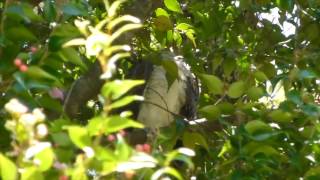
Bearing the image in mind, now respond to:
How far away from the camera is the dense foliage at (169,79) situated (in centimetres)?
84

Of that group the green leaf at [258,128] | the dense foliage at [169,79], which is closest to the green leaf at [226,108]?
the dense foliage at [169,79]

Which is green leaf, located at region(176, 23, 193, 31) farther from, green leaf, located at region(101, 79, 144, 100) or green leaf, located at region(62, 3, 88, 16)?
green leaf, located at region(101, 79, 144, 100)

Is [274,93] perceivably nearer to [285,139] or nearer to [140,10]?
[285,139]

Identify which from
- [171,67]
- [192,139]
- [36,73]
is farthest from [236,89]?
[36,73]

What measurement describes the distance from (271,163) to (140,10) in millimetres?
620

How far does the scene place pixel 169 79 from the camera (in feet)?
6.51

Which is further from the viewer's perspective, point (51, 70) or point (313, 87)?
point (313, 87)

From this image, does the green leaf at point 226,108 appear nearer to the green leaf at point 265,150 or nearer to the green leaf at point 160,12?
the green leaf at point 265,150

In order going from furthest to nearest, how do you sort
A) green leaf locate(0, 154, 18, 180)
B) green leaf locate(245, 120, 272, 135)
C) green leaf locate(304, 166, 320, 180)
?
green leaf locate(304, 166, 320, 180)
green leaf locate(245, 120, 272, 135)
green leaf locate(0, 154, 18, 180)

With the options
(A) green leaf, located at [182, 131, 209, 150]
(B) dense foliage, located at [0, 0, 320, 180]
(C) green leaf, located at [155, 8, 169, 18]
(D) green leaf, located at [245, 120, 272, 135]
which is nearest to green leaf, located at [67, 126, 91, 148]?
(B) dense foliage, located at [0, 0, 320, 180]

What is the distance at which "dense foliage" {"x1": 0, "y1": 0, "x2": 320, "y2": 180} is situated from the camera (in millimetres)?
838

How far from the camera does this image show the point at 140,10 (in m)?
1.94

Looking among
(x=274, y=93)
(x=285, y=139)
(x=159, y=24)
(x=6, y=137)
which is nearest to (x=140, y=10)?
(x=159, y=24)

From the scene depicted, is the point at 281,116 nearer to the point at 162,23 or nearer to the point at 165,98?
the point at 162,23
